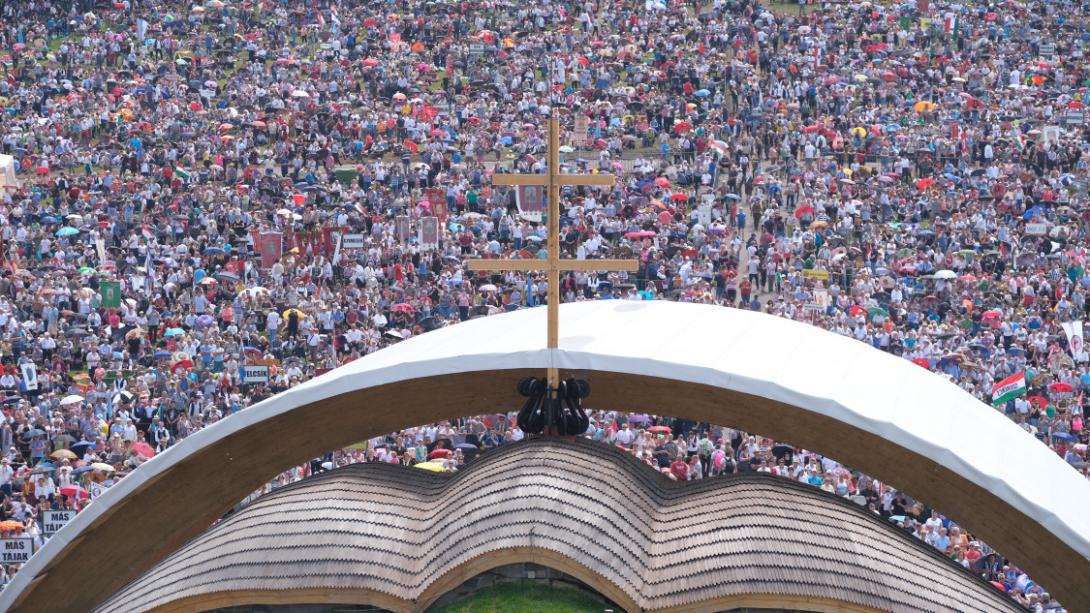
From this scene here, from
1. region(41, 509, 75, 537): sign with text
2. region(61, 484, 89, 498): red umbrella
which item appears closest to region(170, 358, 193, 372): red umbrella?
region(61, 484, 89, 498): red umbrella

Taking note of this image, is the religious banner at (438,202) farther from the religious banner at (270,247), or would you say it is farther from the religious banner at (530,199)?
the religious banner at (270,247)

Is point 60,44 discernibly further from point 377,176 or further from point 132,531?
point 132,531

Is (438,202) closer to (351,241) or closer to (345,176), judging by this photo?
→ (351,241)

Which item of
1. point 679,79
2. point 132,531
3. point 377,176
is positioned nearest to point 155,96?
point 377,176

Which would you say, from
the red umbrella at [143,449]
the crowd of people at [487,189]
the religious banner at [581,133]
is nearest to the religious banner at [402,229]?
the crowd of people at [487,189]

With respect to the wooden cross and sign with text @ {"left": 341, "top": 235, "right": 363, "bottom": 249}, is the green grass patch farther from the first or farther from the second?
sign with text @ {"left": 341, "top": 235, "right": 363, "bottom": 249}

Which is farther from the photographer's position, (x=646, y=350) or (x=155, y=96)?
(x=155, y=96)
